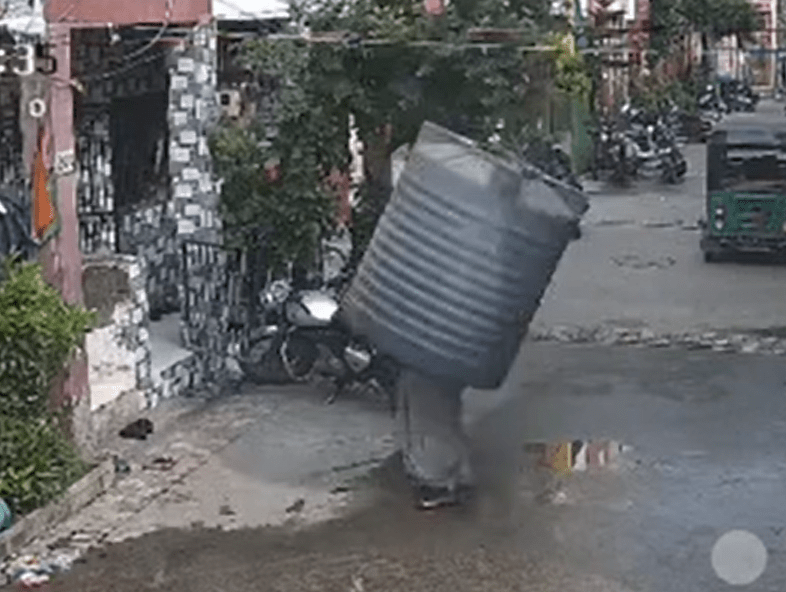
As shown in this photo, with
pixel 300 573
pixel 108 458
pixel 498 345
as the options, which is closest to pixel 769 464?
pixel 498 345

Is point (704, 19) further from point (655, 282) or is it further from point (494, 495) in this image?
point (494, 495)

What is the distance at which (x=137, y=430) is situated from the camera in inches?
483

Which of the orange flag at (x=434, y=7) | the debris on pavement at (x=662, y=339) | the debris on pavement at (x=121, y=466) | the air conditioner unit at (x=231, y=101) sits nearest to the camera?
the debris on pavement at (x=121, y=466)

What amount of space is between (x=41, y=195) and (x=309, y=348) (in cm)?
345

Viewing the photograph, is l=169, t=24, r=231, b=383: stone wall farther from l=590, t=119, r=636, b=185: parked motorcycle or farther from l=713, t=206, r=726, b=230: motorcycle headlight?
l=590, t=119, r=636, b=185: parked motorcycle

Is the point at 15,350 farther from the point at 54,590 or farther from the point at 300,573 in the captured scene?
the point at 300,573

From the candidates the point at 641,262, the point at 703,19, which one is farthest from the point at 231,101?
the point at 703,19

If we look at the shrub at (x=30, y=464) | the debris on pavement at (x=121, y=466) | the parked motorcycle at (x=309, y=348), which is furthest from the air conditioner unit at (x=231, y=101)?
the shrub at (x=30, y=464)

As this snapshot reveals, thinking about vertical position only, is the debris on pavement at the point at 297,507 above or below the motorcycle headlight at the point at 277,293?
below

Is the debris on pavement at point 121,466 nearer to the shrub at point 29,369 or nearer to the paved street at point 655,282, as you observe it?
the shrub at point 29,369

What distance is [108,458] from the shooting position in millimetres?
11320

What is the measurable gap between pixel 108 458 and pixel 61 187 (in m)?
1.83

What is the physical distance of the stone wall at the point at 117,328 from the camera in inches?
492

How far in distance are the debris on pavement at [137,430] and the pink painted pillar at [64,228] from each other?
846 mm
